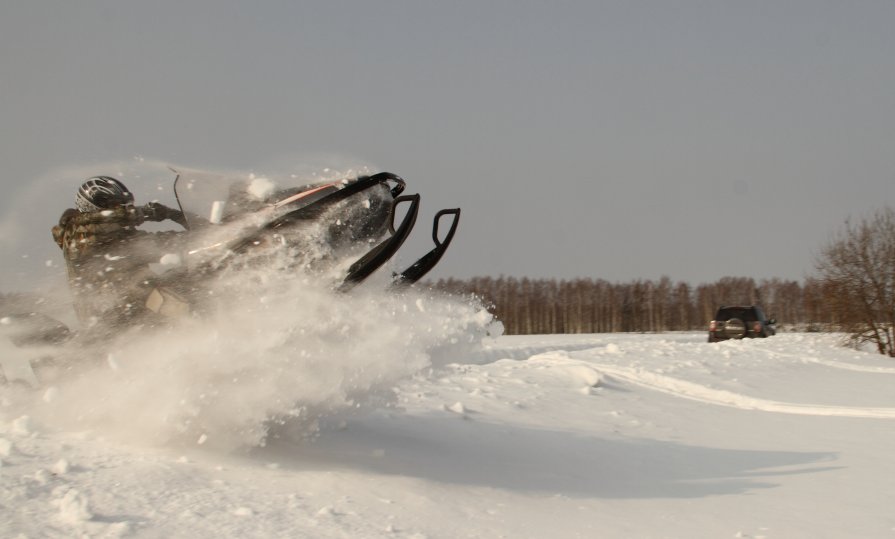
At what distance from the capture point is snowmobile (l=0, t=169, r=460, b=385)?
15.1 ft

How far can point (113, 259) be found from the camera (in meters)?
4.80

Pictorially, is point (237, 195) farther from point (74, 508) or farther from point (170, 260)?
point (74, 508)

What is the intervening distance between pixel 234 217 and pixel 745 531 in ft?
11.9

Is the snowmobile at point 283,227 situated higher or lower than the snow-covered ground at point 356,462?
higher

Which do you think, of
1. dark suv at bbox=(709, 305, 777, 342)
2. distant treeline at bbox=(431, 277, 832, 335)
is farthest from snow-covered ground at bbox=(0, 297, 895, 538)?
distant treeline at bbox=(431, 277, 832, 335)

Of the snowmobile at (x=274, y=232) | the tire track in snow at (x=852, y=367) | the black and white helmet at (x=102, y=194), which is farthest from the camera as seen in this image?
the tire track in snow at (x=852, y=367)

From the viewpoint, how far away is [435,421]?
697cm

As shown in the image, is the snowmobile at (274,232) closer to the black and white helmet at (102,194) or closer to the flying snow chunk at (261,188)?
the flying snow chunk at (261,188)

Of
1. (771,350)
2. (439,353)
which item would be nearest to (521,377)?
(439,353)

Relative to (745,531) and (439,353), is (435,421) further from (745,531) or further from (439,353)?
(745,531)

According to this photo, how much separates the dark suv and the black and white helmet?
20481 mm

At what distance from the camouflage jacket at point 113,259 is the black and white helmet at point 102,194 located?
9.9 inches

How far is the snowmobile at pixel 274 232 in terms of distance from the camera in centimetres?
459

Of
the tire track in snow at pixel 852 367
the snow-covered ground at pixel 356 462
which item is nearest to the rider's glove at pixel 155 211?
the snow-covered ground at pixel 356 462
